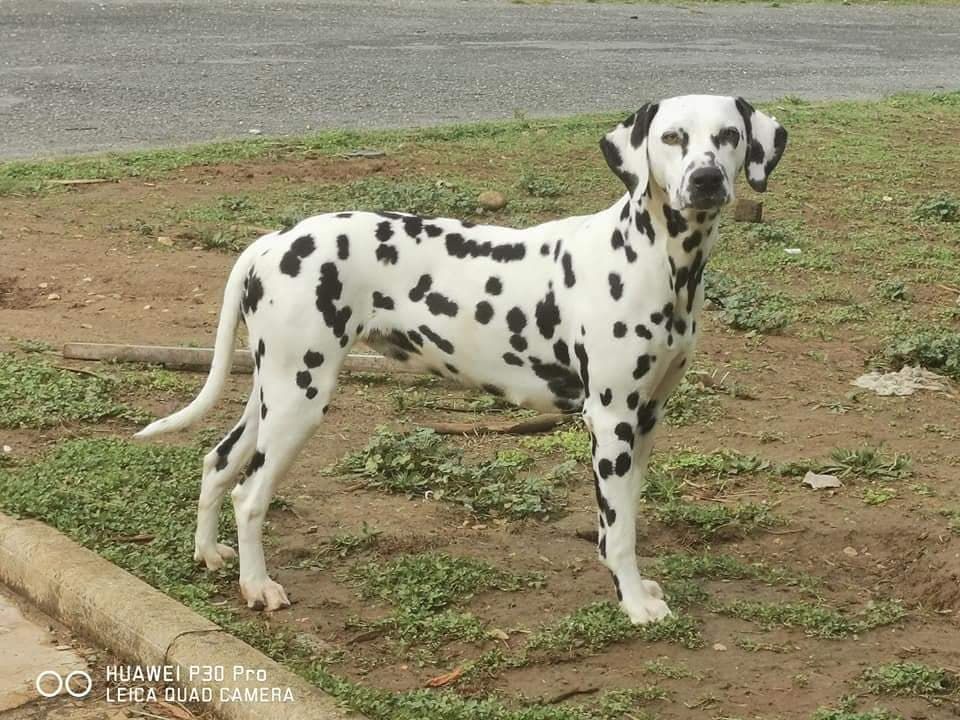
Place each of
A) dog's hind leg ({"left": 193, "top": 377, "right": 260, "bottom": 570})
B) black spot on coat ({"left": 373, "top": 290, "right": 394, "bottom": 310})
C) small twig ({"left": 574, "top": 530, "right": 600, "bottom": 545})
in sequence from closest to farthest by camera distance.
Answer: black spot on coat ({"left": 373, "top": 290, "right": 394, "bottom": 310}) → dog's hind leg ({"left": 193, "top": 377, "right": 260, "bottom": 570}) → small twig ({"left": 574, "top": 530, "right": 600, "bottom": 545})

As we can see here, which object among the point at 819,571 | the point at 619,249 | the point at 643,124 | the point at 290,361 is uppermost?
the point at 643,124

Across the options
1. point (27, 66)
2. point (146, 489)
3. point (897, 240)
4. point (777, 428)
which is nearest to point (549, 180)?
point (897, 240)

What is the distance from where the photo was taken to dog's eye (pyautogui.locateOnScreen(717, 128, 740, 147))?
5.10 meters

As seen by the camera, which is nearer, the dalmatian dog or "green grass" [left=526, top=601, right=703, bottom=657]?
"green grass" [left=526, top=601, right=703, bottom=657]

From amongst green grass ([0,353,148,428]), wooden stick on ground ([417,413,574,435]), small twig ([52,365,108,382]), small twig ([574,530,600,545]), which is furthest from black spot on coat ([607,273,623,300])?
small twig ([52,365,108,382])

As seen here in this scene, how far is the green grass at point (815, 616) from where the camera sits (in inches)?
210

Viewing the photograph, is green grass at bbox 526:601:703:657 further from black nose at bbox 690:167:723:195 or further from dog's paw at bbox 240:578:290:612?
black nose at bbox 690:167:723:195

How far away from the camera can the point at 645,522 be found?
6348mm

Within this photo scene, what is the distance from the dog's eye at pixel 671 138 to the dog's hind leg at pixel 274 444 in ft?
4.56

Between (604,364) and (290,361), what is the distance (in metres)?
1.11

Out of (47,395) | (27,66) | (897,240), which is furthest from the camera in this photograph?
A: (27,66)

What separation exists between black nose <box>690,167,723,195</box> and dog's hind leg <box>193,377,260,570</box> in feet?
6.01

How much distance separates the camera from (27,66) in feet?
48.9

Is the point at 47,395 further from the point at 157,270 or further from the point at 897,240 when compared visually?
the point at 897,240
